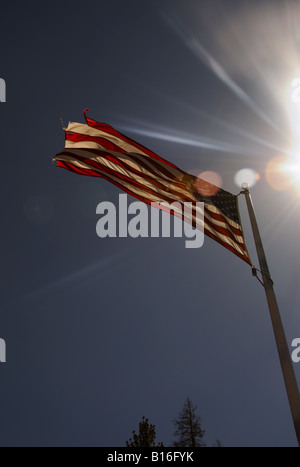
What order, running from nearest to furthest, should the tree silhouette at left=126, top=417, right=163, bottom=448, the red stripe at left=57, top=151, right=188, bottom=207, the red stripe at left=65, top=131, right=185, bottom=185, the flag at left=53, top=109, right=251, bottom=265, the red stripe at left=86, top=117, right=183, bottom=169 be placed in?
the flag at left=53, top=109, right=251, bottom=265 < the red stripe at left=57, top=151, right=188, bottom=207 < the red stripe at left=65, top=131, right=185, bottom=185 < the red stripe at left=86, top=117, right=183, bottom=169 < the tree silhouette at left=126, top=417, right=163, bottom=448

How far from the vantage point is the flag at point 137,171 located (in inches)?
354

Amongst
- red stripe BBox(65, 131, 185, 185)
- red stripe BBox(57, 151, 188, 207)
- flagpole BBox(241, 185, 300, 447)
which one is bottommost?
flagpole BBox(241, 185, 300, 447)

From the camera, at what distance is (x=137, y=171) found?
9508mm

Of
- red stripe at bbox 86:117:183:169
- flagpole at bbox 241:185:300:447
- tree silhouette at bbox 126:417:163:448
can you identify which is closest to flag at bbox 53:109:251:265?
red stripe at bbox 86:117:183:169

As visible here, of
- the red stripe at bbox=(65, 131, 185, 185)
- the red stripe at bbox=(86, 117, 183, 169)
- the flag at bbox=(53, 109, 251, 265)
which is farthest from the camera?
the red stripe at bbox=(86, 117, 183, 169)

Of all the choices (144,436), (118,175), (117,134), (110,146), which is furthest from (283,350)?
(144,436)

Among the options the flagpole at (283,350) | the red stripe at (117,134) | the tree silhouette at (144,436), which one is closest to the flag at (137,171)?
the red stripe at (117,134)

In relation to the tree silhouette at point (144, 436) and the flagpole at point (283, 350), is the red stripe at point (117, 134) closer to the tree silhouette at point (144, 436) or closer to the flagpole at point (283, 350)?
the flagpole at point (283, 350)

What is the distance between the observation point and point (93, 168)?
9336 mm

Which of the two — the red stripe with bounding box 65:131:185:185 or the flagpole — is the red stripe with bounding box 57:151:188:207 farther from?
the flagpole

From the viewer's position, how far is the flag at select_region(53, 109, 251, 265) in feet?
29.5

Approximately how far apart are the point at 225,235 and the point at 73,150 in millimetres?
4214
